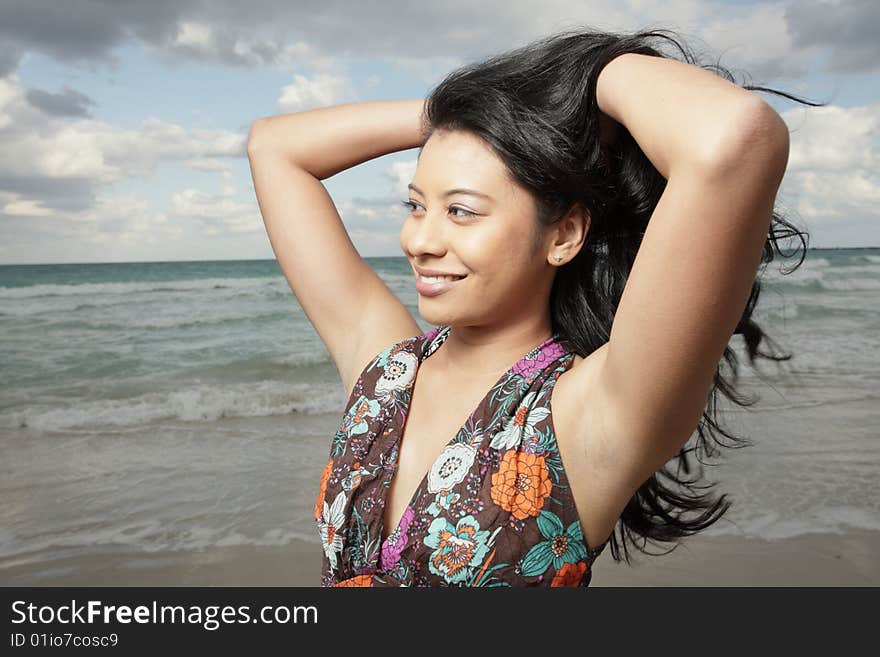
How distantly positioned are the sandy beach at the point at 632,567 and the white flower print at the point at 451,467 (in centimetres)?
225

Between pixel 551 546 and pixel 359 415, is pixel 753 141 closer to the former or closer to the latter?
pixel 551 546

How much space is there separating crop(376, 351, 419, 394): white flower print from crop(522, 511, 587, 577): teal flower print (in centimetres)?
43

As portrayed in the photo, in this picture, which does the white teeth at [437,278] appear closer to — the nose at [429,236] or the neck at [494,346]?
the nose at [429,236]

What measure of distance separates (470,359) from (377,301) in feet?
1.19

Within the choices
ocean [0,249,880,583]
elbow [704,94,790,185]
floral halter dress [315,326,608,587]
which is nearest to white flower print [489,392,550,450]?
floral halter dress [315,326,608,587]

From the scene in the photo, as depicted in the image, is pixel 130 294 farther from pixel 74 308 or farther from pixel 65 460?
pixel 65 460

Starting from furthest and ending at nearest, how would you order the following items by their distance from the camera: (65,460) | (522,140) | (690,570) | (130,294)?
(130,294), (65,460), (690,570), (522,140)

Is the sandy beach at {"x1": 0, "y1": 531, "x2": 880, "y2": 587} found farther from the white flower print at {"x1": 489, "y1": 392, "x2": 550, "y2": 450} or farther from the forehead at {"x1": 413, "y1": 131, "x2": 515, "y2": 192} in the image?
the forehead at {"x1": 413, "y1": 131, "x2": 515, "y2": 192}

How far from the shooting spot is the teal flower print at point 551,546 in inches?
57.6

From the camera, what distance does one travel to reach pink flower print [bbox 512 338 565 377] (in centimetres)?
161

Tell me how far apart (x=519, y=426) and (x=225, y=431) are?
15.8ft

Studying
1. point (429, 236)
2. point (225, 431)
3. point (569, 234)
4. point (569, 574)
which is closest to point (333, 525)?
point (569, 574)

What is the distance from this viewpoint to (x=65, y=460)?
5422 mm
